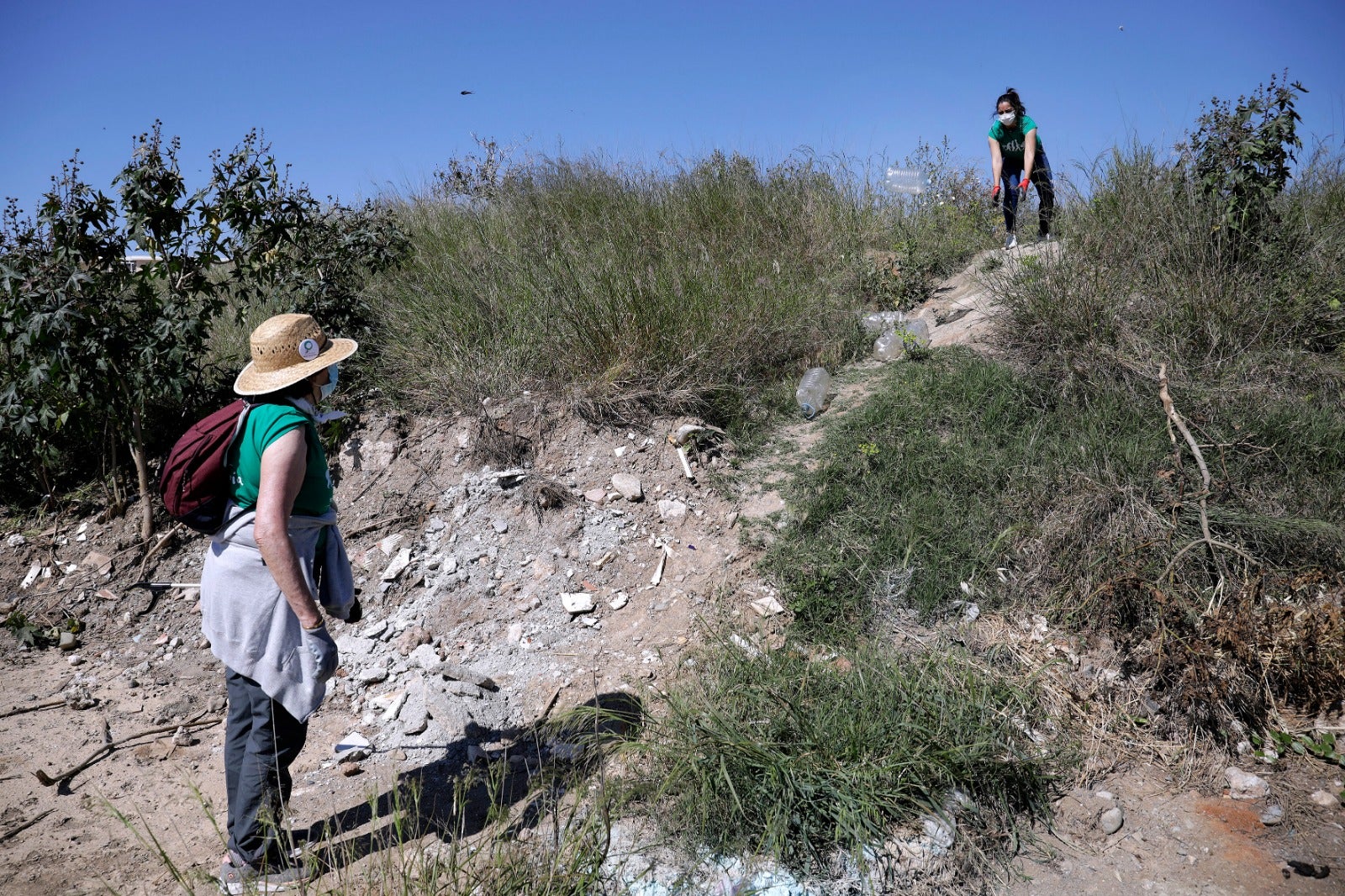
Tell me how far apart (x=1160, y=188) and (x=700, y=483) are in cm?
376

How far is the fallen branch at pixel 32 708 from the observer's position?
3854 millimetres

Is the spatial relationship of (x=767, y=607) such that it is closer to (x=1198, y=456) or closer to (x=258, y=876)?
(x=1198, y=456)

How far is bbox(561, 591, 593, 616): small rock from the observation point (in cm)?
406

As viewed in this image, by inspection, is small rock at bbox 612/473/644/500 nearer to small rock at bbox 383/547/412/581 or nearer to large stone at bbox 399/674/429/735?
small rock at bbox 383/547/412/581

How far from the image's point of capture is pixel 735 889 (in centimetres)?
246

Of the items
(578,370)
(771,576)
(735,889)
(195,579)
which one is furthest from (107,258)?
(735,889)

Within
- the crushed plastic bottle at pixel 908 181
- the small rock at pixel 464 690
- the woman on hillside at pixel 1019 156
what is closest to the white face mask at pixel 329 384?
the small rock at pixel 464 690

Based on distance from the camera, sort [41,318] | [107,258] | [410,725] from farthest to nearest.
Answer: [107,258] < [41,318] < [410,725]

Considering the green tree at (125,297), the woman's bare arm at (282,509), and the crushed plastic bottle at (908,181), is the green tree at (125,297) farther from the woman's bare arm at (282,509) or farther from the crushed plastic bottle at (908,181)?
the crushed plastic bottle at (908,181)

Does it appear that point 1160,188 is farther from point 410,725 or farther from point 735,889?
point 410,725

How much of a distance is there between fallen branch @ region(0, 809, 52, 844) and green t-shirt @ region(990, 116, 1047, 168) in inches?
295

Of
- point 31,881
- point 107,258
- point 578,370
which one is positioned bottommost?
point 31,881

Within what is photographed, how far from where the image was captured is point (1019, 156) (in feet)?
22.8

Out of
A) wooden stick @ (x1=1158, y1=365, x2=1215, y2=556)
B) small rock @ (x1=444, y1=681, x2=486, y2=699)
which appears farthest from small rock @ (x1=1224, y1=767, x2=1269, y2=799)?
small rock @ (x1=444, y1=681, x2=486, y2=699)
